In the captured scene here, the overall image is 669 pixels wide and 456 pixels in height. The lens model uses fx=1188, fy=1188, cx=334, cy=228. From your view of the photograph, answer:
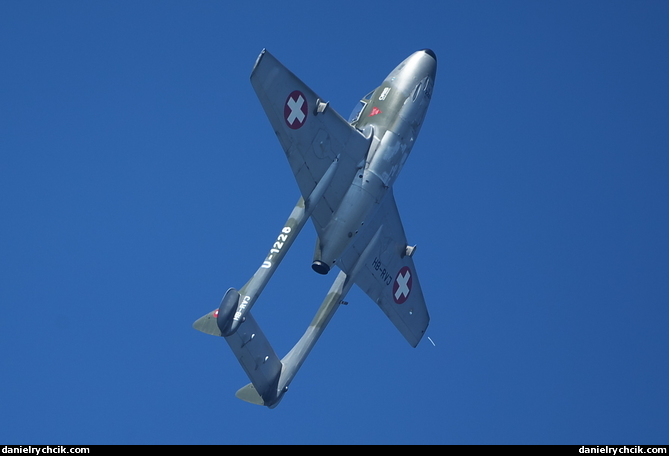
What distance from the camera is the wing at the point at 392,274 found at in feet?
155

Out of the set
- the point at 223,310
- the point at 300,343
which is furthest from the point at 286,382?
the point at 223,310

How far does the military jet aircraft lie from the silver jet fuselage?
38 millimetres

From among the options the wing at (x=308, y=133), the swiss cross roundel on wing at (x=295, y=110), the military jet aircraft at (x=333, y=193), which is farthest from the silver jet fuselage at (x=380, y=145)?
the swiss cross roundel on wing at (x=295, y=110)

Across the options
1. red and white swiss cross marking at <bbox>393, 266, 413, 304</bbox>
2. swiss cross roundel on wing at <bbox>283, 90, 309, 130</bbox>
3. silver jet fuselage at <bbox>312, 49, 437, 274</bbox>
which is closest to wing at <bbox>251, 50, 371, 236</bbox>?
swiss cross roundel on wing at <bbox>283, 90, 309, 130</bbox>

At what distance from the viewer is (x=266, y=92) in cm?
4156

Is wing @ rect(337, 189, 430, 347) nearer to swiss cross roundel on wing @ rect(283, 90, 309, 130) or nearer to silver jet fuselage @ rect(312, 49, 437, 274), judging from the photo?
silver jet fuselage @ rect(312, 49, 437, 274)

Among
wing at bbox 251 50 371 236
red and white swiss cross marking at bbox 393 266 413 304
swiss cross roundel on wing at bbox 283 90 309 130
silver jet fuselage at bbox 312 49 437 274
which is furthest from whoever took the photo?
red and white swiss cross marking at bbox 393 266 413 304

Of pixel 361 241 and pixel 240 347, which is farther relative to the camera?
pixel 361 241

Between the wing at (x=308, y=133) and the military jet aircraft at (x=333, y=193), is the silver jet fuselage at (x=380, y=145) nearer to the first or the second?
the military jet aircraft at (x=333, y=193)

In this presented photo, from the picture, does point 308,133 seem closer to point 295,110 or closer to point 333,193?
point 295,110

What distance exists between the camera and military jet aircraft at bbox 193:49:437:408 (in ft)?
138
